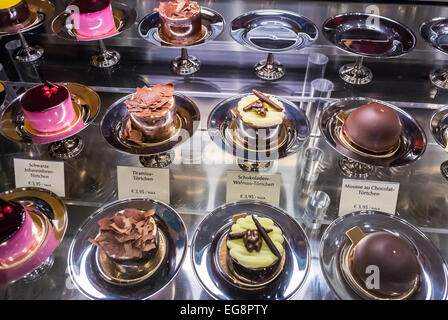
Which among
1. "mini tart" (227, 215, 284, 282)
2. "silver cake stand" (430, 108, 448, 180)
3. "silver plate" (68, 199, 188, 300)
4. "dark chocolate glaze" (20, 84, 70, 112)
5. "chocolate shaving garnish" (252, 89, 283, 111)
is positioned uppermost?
"chocolate shaving garnish" (252, 89, 283, 111)

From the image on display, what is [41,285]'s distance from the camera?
1.11 meters

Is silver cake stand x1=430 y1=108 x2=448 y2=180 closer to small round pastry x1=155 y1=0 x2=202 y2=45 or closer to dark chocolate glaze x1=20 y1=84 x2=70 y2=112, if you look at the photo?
small round pastry x1=155 y1=0 x2=202 y2=45

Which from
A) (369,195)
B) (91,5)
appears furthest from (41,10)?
(369,195)

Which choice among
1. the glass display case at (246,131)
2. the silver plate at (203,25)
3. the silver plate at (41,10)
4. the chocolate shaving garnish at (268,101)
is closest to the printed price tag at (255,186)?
the glass display case at (246,131)

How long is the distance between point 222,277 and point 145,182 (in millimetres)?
362

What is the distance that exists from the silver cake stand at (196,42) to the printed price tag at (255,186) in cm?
61

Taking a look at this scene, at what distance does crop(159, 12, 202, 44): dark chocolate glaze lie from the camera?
153 cm

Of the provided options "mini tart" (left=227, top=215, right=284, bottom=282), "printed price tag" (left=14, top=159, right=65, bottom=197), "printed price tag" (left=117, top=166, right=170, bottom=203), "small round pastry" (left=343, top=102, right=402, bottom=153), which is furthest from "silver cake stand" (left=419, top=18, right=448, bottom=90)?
"printed price tag" (left=14, top=159, right=65, bottom=197)

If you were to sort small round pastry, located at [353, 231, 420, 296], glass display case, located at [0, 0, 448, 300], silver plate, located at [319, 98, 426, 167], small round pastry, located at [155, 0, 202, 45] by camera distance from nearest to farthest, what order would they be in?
small round pastry, located at [353, 231, 420, 296] → glass display case, located at [0, 0, 448, 300] → silver plate, located at [319, 98, 426, 167] → small round pastry, located at [155, 0, 202, 45]

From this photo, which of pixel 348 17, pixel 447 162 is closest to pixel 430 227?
pixel 447 162

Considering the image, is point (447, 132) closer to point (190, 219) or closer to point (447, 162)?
point (447, 162)

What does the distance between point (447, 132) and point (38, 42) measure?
1.62m

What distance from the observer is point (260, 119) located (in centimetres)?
126

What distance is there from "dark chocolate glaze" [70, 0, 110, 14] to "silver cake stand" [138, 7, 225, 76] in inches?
6.2
